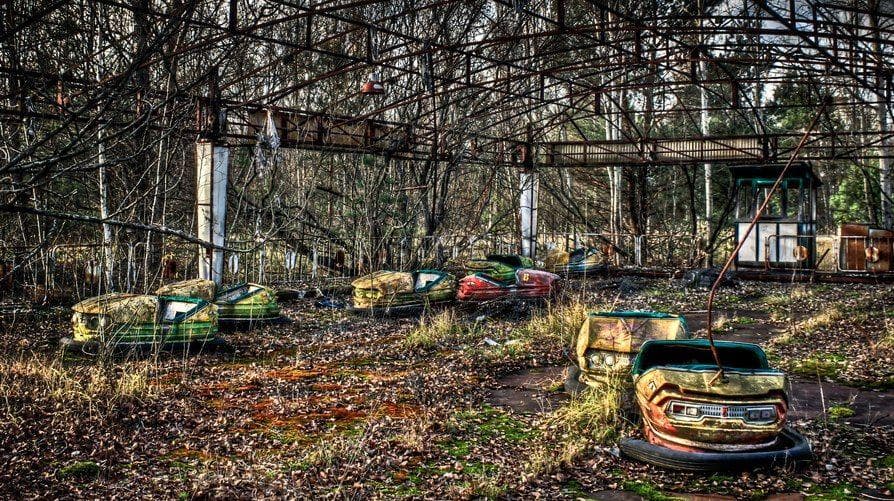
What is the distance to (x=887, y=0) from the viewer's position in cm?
1941

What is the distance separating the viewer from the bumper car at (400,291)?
11023 millimetres

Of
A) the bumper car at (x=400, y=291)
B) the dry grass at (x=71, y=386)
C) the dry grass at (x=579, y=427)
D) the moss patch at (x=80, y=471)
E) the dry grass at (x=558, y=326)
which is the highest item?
the bumper car at (x=400, y=291)

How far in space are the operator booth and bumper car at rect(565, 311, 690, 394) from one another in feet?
36.8

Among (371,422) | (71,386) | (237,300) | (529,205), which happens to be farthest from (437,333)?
(529,205)

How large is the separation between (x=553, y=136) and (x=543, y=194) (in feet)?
13.2

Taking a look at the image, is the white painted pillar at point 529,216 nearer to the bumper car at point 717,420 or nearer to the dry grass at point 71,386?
the dry grass at point 71,386

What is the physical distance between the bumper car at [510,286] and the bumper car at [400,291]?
0.89ft

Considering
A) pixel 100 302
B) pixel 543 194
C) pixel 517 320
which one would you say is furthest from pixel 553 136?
pixel 100 302

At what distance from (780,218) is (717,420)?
1404 centimetres

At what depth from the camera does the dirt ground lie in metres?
4.14

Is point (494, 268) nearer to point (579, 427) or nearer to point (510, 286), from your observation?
point (510, 286)

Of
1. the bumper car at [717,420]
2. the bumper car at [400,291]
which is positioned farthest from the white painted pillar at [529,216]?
the bumper car at [717,420]

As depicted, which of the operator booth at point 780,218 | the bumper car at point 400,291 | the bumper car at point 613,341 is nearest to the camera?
the bumper car at point 613,341

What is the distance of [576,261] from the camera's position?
Result: 17.8m
